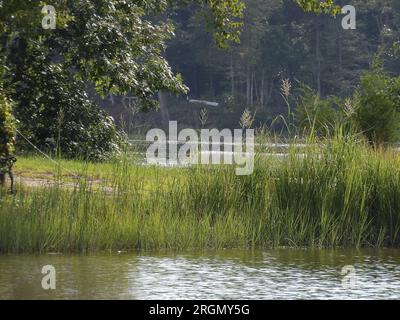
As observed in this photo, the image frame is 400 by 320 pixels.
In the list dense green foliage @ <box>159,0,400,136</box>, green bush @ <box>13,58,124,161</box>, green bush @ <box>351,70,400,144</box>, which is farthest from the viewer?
dense green foliage @ <box>159,0,400,136</box>

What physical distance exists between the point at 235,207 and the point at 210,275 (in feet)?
8.91

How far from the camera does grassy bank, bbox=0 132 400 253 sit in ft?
42.5

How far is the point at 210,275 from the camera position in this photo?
11.3m

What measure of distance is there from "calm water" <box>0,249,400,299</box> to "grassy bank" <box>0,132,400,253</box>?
1.34 feet

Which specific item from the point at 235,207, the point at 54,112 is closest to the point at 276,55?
the point at 54,112

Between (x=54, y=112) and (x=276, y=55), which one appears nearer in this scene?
(x=54, y=112)

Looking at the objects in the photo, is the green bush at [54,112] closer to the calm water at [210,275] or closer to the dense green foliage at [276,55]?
the calm water at [210,275]

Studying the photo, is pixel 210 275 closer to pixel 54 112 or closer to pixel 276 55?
pixel 54 112

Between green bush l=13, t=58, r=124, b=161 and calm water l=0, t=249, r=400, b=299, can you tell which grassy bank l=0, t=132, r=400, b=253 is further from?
green bush l=13, t=58, r=124, b=161

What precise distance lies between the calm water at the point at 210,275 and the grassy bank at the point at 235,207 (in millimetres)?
408

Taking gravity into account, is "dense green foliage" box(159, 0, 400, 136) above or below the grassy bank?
above

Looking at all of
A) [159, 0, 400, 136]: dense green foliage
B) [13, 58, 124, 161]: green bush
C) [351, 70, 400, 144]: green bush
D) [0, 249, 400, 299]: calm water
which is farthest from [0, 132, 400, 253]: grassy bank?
[159, 0, 400, 136]: dense green foliage

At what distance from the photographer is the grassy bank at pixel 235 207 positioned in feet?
42.5
